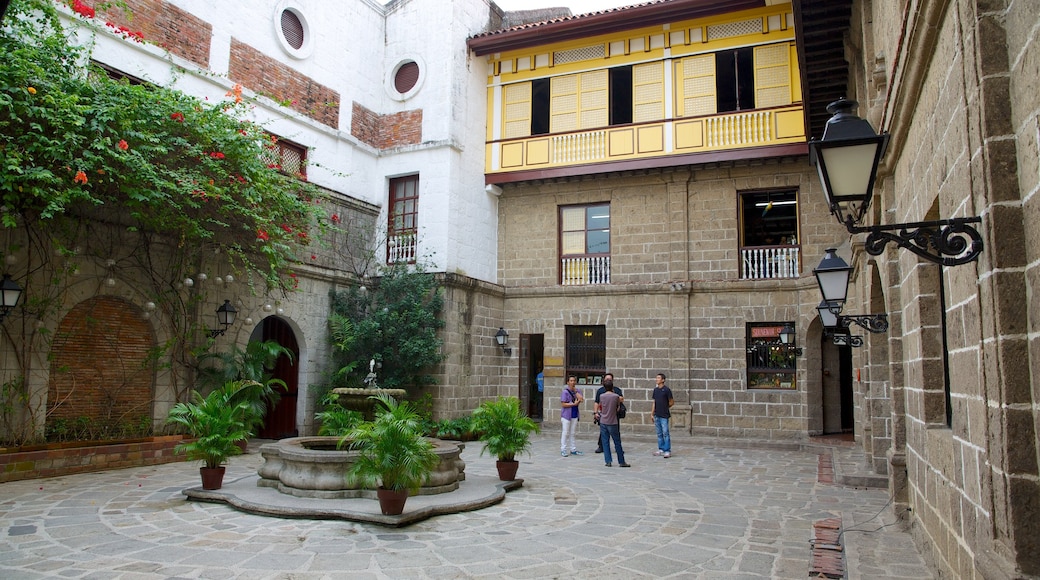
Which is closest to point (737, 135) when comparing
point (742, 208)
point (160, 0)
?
point (742, 208)

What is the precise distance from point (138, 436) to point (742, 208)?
12479mm

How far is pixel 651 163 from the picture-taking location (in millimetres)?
15195

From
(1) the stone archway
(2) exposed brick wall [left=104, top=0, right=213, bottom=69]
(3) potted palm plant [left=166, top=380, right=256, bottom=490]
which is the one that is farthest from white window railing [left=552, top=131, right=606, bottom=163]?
(3) potted palm plant [left=166, top=380, right=256, bottom=490]

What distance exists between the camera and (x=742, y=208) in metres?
15.2

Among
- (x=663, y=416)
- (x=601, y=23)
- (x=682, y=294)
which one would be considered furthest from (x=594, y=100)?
(x=663, y=416)

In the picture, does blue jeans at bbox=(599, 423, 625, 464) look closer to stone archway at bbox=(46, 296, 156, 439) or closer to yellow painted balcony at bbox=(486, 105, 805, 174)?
yellow painted balcony at bbox=(486, 105, 805, 174)

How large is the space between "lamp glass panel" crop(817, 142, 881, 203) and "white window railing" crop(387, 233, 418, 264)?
41.8ft

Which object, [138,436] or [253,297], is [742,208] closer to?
[253,297]

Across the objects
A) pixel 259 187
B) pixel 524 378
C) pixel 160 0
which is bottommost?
pixel 524 378

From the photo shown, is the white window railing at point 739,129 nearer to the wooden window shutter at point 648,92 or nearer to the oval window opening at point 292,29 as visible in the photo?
the wooden window shutter at point 648,92

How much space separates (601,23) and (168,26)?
8.80 metres

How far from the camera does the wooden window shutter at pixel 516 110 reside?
16719 mm

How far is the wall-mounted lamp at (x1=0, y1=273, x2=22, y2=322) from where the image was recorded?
878cm

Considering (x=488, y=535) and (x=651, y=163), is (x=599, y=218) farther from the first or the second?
(x=488, y=535)
